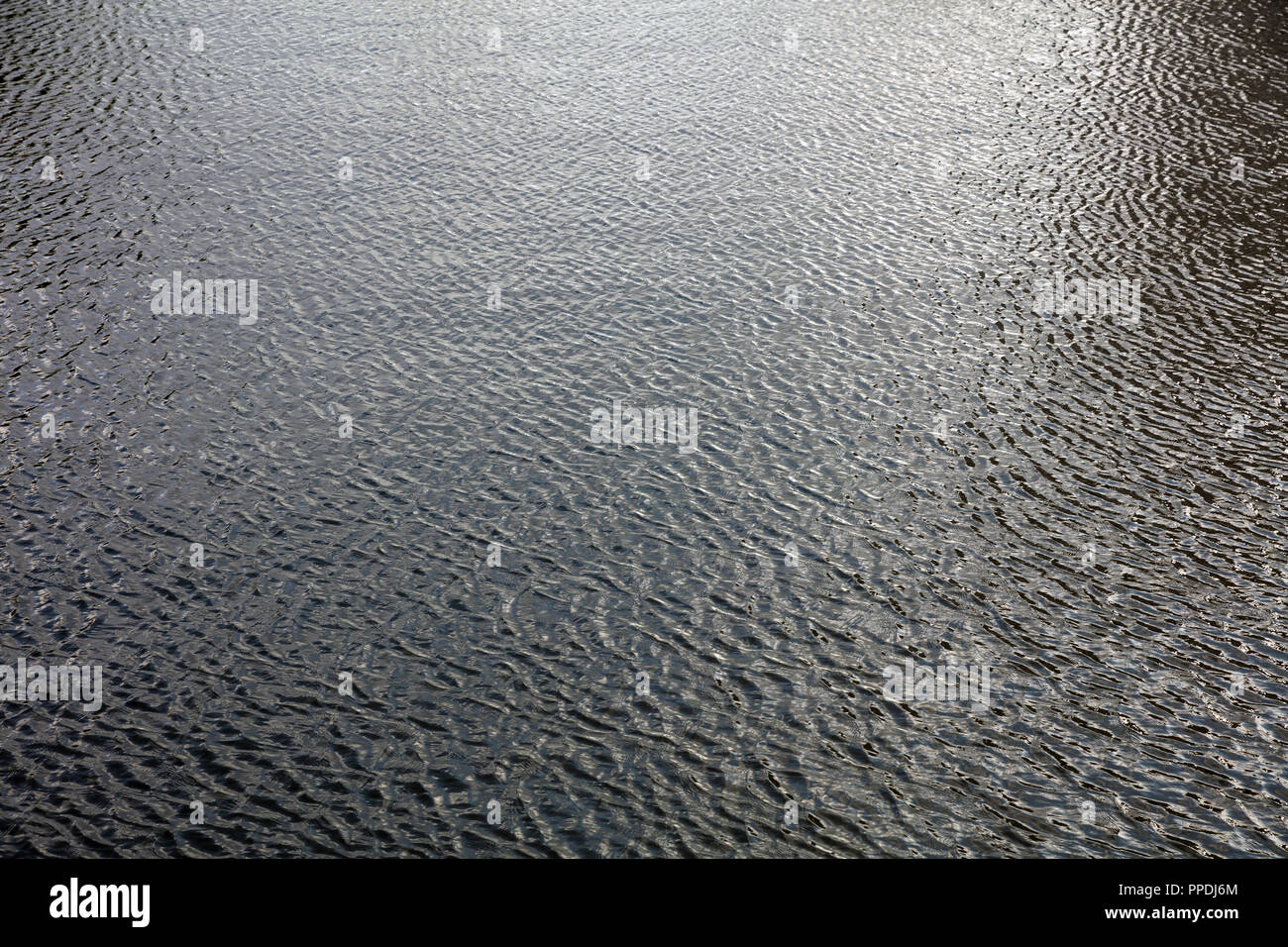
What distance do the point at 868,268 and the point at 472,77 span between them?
65.0 feet

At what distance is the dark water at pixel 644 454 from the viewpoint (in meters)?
19.8

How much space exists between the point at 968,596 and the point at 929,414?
657cm

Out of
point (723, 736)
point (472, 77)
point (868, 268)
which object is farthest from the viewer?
point (472, 77)

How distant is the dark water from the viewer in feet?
64.9

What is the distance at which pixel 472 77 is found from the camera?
4706 cm

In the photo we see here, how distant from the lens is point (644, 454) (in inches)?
1089

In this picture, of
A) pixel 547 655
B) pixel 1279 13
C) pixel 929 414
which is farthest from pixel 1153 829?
pixel 1279 13

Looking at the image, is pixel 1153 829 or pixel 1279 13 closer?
pixel 1153 829

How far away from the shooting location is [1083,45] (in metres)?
49.6
